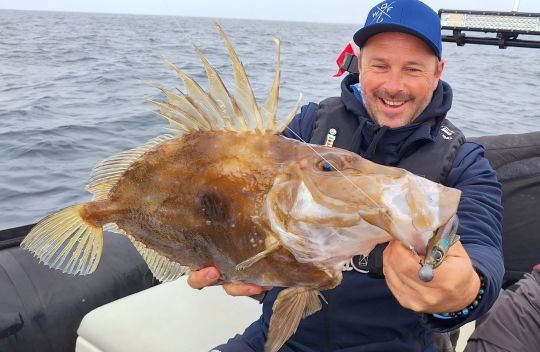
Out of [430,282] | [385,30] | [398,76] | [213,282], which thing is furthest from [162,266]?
[385,30]

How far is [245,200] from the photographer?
2006 mm

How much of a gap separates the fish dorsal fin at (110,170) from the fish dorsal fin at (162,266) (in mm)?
269

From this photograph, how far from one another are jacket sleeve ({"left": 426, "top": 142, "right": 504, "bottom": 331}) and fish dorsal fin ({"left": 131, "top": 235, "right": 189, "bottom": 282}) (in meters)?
1.16

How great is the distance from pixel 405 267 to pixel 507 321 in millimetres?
1892

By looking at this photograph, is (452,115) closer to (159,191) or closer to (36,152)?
(36,152)

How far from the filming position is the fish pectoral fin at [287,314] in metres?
2.03

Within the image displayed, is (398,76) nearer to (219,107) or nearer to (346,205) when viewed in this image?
(219,107)

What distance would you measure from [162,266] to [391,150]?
1.35 m

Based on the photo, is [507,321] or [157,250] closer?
[157,250]

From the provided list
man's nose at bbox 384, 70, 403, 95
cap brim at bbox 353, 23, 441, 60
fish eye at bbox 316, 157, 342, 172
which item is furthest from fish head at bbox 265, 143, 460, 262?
cap brim at bbox 353, 23, 441, 60

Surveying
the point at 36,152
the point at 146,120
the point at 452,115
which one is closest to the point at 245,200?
the point at 36,152

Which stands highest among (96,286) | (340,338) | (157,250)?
(157,250)

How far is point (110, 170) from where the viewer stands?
246 centimetres

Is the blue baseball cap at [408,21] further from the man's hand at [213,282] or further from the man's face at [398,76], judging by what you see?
the man's hand at [213,282]
